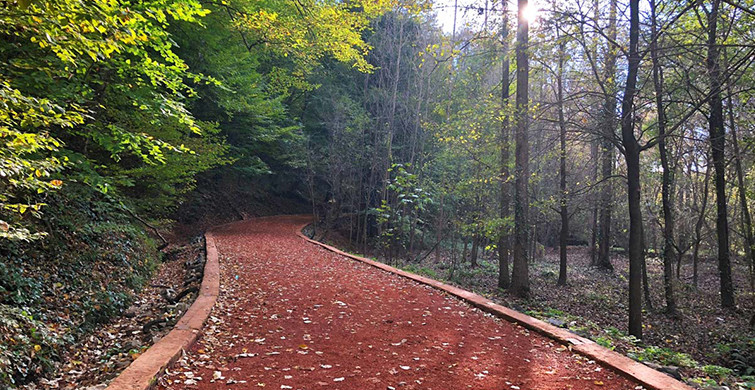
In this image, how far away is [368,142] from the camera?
20156mm

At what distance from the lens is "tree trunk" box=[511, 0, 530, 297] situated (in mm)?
8695

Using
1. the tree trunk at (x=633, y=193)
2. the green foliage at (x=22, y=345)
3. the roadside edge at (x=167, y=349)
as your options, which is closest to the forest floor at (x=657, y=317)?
the tree trunk at (x=633, y=193)

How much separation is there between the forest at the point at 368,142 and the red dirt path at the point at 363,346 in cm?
113

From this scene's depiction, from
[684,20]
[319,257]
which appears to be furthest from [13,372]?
[684,20]

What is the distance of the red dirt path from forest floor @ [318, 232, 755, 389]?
1.13m

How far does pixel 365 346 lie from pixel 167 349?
1.81m

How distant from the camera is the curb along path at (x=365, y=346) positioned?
3260 millimetres

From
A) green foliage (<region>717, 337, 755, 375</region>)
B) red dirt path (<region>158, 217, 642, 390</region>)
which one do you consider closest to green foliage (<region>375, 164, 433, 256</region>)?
red dirt path (<region>158, 217, 642, 390</region>)

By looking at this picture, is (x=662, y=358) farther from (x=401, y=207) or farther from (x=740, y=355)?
(x=401, y=207)

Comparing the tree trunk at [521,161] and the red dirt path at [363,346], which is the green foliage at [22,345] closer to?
the red dirt path at [363,346]

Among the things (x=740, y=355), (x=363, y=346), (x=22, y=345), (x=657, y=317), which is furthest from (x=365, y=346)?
(x=657, y=317)

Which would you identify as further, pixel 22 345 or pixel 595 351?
pixel 595 351

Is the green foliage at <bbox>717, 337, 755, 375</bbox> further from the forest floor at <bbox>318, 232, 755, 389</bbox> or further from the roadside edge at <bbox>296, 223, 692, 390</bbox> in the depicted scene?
the roadside edge at <bbox>296, 223, 692, 390</bbox>

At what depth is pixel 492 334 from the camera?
15.3ft
